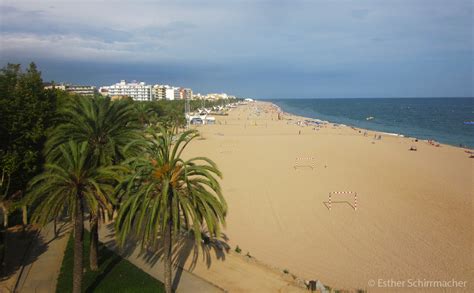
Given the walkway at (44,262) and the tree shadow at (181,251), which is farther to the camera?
the tree shadow at (181,251)

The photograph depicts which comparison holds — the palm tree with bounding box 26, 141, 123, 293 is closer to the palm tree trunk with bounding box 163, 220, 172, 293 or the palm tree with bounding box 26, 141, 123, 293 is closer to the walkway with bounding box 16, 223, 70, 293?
the palm tree trunk with bounding box 163, 220, 172, 293

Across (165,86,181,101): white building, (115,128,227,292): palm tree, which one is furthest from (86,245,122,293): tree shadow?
(165,86,181,101): white building

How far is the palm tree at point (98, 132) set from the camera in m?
12.3

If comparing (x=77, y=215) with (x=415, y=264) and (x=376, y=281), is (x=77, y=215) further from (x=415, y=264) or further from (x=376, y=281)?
(x=415, y=264)

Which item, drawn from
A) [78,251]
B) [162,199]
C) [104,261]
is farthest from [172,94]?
[162,199]

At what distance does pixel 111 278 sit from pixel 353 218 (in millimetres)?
13087

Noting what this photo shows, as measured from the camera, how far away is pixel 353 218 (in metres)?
19.7

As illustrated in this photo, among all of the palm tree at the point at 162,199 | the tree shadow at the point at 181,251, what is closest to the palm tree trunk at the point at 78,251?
the palm tree at the point at 162,199

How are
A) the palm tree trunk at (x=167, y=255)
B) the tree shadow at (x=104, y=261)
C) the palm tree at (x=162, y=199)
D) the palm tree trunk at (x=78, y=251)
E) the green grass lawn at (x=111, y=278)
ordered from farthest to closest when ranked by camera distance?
the tree shadow at (x=104, y=261), the green grass lawn at (x=111, y=278), the palm tree trunk at (x=78, y=251), the palm tree trunk at (x=167, y=255), the palm tree at (x=162, y=199)

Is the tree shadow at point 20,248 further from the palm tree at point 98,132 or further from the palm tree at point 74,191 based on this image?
the palm tree at point 74,191

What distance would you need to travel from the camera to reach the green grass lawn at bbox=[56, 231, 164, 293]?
1110 cm

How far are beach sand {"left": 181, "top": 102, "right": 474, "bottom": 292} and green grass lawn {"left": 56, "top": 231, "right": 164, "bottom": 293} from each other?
6.11ft

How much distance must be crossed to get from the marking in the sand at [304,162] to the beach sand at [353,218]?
0.65m

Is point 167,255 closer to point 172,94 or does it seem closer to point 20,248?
point 20,248
